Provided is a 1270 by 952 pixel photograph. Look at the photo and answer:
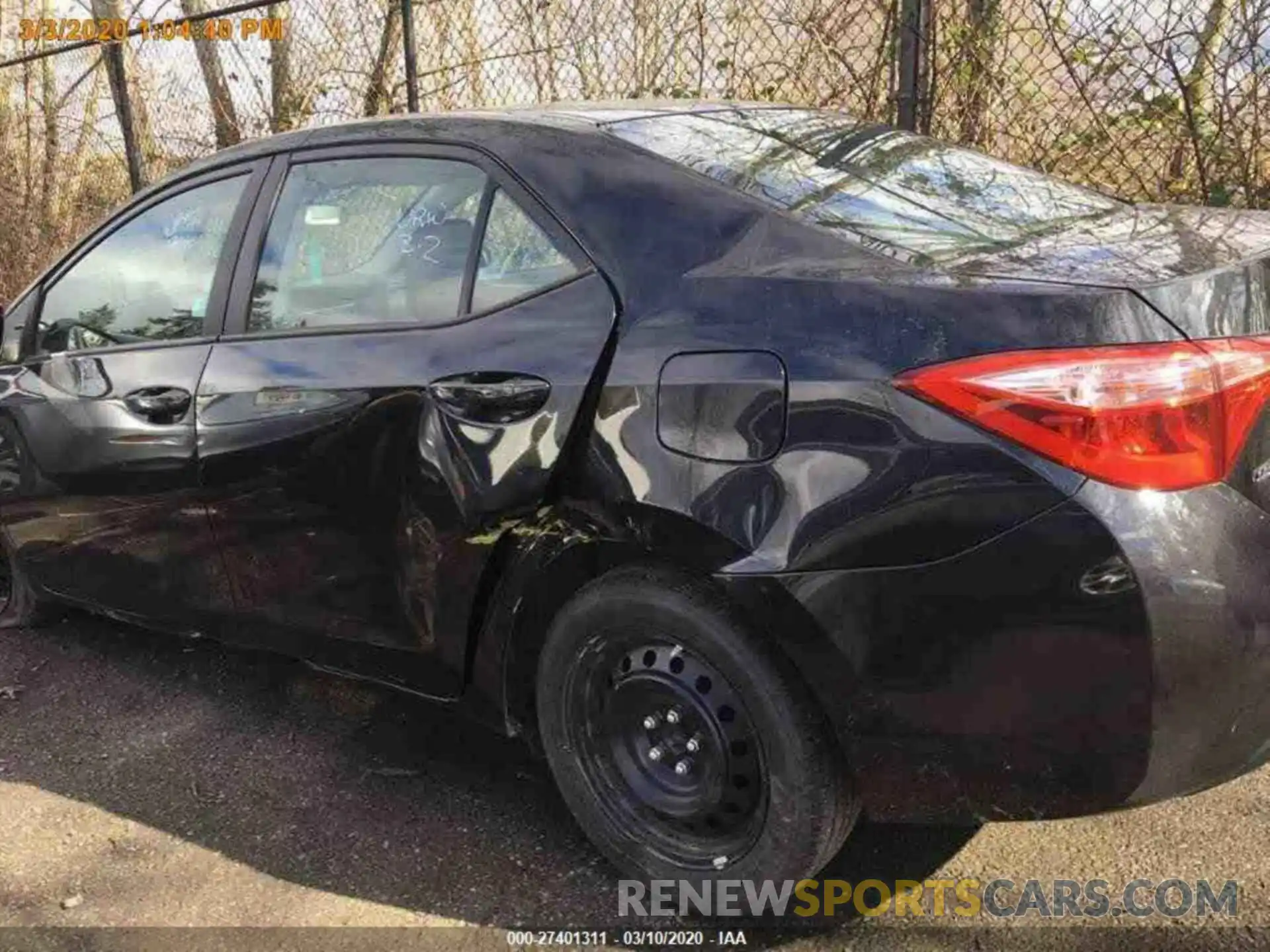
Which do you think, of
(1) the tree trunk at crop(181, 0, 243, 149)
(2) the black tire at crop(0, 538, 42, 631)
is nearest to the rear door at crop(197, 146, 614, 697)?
(2) the black tire at crop(0, 538, 42, 631)

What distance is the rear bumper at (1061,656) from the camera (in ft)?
5.67

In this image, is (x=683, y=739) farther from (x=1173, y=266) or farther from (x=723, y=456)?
(x=1173, y=266)

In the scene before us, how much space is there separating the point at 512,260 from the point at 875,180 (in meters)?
0.82

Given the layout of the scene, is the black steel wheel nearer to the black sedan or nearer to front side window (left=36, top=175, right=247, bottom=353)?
the black sedan

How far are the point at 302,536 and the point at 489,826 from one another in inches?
33.6

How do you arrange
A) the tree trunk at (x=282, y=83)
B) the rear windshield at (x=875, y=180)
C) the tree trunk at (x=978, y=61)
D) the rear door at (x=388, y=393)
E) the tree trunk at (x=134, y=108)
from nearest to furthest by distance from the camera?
the rear windshield at (x=875, y=180)
the rear door at (x=388, y=393)
the tree trunk at (x=978, y=61)
the tree trunk at (x=282, y=83)
the tree trunk at (x=134, y=108)

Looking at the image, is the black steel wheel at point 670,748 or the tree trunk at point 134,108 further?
the tree trunk at point 134,108

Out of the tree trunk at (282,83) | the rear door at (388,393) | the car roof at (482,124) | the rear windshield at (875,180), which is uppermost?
the tree trunk at (282,83)

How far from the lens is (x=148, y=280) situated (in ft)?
10.8

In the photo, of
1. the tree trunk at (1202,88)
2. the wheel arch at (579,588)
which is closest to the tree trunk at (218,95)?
the tree trunk at (1202,88)

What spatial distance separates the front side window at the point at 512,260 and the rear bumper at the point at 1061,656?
86 cm

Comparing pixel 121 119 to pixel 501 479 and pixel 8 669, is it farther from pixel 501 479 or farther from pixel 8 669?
pixel 501 479

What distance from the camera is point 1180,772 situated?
5.94 ft

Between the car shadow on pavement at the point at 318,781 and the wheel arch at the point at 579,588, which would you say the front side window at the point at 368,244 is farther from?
the car shadow on pavement at the point at 318,781
